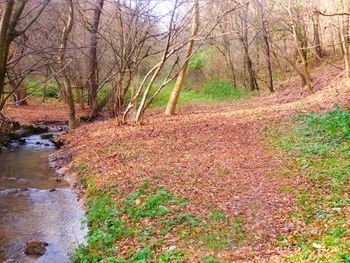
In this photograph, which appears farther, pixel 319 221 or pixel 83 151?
pixel 83 151

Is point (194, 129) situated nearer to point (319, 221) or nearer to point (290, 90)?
point (319, 221)

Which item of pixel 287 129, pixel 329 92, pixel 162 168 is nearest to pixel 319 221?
pixel 162 168

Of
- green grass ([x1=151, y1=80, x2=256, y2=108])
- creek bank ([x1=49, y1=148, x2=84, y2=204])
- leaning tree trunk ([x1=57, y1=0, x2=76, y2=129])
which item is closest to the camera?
creek bank ([x1=49, y1=148, x2=84, y2=204])

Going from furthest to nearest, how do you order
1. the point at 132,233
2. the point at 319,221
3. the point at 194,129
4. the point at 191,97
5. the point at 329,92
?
1. the point at 191,97
2. the point at 329,92
3. the point at 194,129
4. the point at 132,233
5. the point at 319,221

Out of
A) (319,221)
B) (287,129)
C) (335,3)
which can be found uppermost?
(335,3)

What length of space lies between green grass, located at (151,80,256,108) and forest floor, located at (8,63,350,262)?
13.1 m

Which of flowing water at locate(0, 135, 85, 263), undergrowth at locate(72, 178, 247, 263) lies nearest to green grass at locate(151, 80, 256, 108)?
flowing water at locate(0, 135, 85, 263)

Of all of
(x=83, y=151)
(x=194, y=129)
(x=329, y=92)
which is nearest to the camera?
(x=83, y=151)

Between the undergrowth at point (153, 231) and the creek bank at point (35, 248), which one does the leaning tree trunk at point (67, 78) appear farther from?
the creek bank at point (35, 248)

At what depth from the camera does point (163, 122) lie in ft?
54.0

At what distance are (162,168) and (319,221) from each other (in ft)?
15.0

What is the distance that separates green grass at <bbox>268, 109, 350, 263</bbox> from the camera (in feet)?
16.0

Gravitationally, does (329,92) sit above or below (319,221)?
above

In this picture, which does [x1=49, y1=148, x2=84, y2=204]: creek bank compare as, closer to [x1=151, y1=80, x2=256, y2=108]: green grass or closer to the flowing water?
the flowing water
